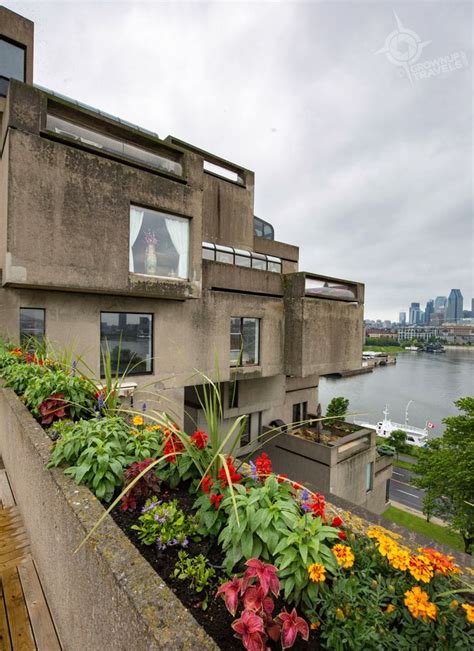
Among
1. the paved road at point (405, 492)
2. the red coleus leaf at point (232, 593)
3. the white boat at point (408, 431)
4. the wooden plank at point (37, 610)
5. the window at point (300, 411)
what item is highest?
the red coleus leaf at point (232, 593)

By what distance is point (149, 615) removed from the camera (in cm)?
120

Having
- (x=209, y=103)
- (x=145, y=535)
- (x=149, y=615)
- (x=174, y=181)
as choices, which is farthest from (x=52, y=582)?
(x=209, y=103)

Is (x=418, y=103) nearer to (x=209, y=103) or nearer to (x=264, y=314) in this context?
(x=209, y=103)

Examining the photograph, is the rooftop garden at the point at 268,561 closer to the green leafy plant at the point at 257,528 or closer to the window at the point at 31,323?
the green leafy plant at the point at 257,528

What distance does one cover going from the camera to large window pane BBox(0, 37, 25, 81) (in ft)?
26.9

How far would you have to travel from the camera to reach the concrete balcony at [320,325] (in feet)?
35.8

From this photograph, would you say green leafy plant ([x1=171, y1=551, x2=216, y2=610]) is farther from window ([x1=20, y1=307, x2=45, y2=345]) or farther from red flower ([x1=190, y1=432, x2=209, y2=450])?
window ([x1=20, y1=307, x2=45, y2=345])

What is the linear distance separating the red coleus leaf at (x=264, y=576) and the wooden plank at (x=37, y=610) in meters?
1.57

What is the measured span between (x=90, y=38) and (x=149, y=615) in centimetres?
1318

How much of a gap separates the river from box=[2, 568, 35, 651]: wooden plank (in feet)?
104

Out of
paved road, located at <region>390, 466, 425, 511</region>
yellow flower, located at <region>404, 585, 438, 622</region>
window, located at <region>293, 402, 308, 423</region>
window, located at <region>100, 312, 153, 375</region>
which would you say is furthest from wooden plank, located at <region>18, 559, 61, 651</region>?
paved road, located at <region>390, 466, 425, 511</region>

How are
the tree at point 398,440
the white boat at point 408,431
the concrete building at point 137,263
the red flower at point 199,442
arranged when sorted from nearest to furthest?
1. the red flower at point 199,442
2. the concrete building at point 137,263
3. the tree at point 398,440
4. the white boat at point 408,431

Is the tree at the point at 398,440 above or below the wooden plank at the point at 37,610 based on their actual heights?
below

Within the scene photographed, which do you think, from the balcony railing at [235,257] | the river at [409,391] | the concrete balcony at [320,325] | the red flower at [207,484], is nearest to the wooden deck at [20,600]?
the red flower at [207,484]
